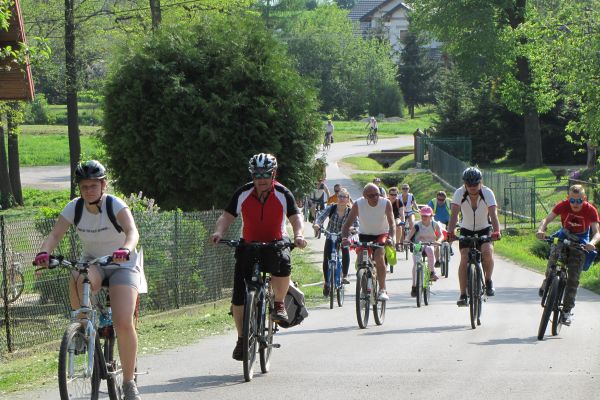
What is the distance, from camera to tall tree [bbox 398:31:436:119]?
102 metres

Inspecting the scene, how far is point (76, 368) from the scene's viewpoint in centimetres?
794

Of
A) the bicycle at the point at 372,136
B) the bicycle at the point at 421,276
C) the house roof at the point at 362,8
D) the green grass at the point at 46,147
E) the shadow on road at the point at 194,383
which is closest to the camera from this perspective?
the shadow on road at the point at 194,383

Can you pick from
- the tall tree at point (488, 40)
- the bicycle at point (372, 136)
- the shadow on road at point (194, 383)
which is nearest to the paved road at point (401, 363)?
the shadow on road at point (194, 383)

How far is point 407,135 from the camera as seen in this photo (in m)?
87.8

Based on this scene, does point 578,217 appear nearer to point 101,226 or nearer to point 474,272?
point 474,272

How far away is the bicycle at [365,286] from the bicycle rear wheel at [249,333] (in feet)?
14.5

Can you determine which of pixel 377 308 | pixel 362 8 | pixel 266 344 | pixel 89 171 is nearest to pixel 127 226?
pixel 89 171

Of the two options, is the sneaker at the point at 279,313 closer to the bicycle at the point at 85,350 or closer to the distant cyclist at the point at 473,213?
the bicycle at the point at 85,350

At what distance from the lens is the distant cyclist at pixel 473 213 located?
14.5 metres

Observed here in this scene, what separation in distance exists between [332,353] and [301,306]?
→ 141 cm

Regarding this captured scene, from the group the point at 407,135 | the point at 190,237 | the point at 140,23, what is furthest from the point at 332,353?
the point at 407,135

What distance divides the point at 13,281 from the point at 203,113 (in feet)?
28.1

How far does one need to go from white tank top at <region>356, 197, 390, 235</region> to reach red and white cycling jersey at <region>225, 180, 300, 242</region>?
493 centimetres

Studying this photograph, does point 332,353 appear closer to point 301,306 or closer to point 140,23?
point 301,306
